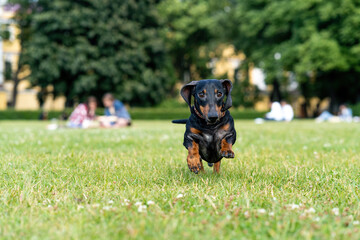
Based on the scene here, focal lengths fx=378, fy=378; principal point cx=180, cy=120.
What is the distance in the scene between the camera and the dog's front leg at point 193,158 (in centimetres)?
372

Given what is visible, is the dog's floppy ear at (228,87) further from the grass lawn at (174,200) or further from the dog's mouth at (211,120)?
the grass lawn at (174,200)

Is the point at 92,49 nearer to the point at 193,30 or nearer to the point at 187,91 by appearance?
the point at 193,30

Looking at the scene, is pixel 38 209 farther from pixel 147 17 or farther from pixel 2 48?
pixel 2 48

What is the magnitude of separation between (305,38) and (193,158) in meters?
31.1

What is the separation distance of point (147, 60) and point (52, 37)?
28.1ft

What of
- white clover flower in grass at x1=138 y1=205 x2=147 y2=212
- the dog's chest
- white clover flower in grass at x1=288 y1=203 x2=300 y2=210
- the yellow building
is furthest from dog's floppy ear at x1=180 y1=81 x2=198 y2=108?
the yellow building

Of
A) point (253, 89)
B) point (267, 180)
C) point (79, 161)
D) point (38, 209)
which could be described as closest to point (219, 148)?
point (267, 180)

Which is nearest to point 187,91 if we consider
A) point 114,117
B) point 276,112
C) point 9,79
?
point 114,117

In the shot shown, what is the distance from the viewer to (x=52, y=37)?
33.2m

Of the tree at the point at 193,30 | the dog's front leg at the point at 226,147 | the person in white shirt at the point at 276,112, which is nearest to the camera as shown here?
the dog's front leg at the point at 226,147

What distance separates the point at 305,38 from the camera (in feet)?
105

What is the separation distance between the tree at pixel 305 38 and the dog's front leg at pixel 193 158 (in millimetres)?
28168

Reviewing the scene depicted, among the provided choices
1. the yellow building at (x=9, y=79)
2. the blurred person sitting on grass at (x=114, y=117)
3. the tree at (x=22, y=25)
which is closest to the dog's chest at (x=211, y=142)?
the blurred person sitting on grass at (x=114, y=117)

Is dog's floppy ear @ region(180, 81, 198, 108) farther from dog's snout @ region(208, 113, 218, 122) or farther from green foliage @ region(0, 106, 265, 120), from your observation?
green foliage @ region(0, 106, 265, 120)
